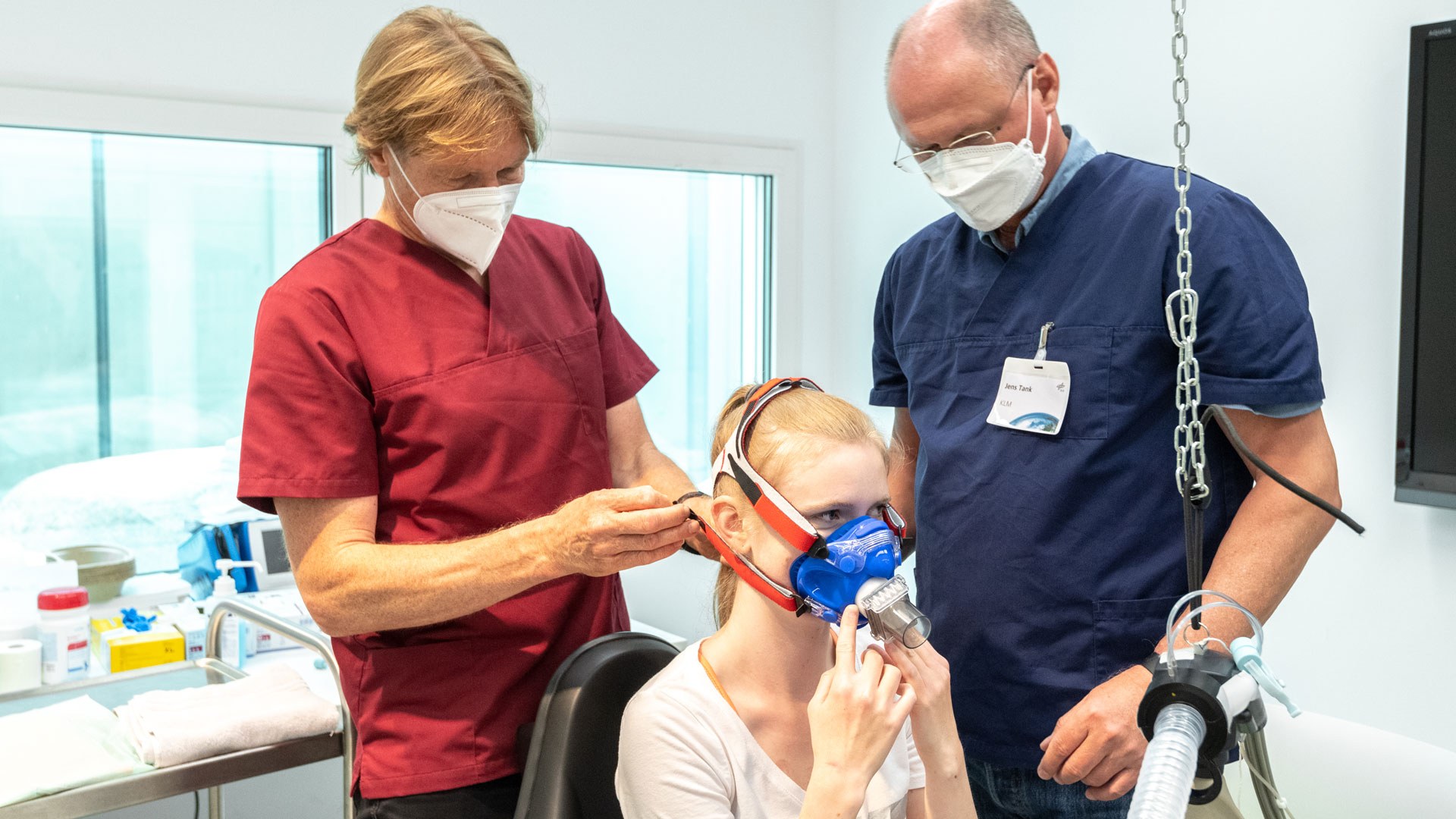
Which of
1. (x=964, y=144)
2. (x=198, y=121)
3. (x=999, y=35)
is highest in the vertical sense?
(x=198, y=121)

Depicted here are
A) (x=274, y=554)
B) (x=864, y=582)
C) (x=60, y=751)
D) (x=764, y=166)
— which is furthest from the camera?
(x=764, y=166)

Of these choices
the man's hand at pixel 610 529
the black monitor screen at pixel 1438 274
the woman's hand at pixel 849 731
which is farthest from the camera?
the black monitor screen at pixel 1438 274

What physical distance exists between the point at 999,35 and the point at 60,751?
1750 mm

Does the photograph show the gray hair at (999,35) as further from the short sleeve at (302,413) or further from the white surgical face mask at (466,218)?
the short sleeve at (302,413)

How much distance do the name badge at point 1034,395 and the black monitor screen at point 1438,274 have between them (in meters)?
1.33

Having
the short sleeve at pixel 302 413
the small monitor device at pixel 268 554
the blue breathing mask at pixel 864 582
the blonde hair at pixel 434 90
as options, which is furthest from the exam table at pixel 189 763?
the blonde hair at pixel 434 90

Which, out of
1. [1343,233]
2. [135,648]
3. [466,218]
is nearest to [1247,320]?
[466,218]

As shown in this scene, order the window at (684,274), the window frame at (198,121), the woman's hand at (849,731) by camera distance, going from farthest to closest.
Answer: the window at (684,274) → the window frame at (198,121) → the woman's hand at (849,731)

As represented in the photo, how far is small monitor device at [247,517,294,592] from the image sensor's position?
9.99 feet

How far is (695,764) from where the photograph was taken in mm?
1293

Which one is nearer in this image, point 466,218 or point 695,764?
point 695,764

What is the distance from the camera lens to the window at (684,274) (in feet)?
12.5

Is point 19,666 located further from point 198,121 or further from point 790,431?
point 790,431

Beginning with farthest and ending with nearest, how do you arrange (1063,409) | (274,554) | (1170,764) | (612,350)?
(274,554)
(612,350)
(1063,409)
(1170,764)
